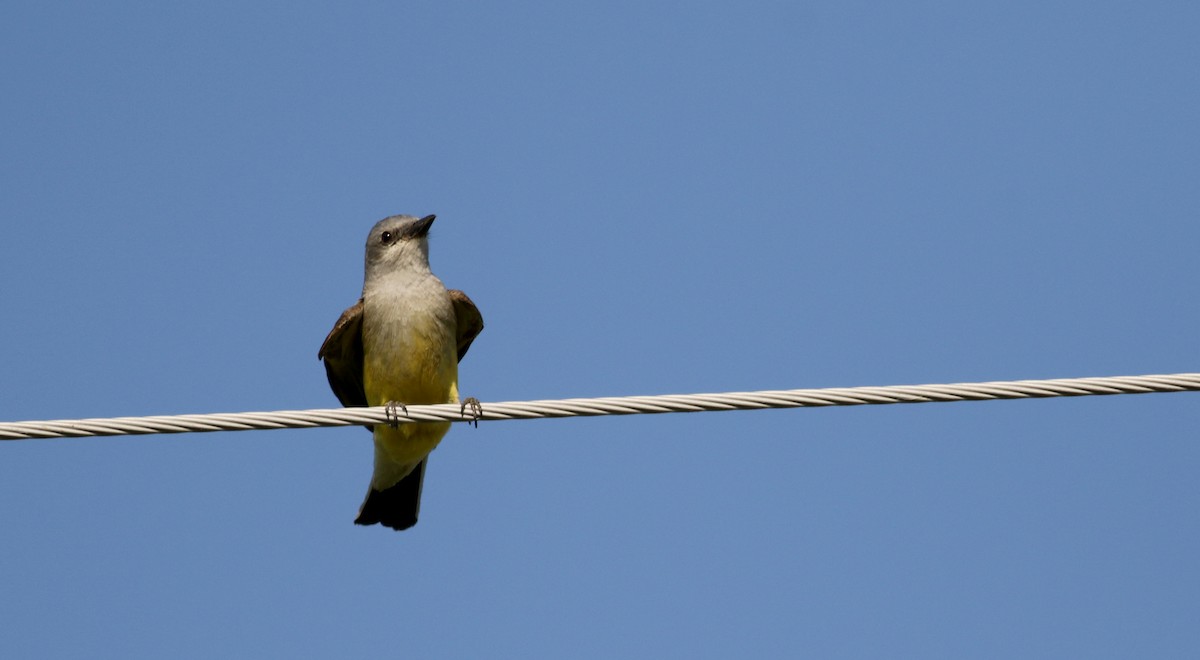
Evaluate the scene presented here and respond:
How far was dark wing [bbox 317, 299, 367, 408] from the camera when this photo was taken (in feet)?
30.9

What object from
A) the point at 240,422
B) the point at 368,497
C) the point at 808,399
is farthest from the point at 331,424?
the point at 368,497

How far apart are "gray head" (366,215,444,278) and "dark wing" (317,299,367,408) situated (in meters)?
0.37

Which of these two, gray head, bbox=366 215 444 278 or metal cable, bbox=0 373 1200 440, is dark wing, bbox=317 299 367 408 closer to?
gray head, bbox=366 215 444 278

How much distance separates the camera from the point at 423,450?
9.37 meters

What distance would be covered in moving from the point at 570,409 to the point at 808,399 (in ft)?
3.31

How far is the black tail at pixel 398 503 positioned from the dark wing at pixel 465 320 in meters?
0.86

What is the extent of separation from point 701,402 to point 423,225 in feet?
13.8

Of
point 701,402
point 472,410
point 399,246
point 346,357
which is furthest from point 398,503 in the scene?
point 701,402

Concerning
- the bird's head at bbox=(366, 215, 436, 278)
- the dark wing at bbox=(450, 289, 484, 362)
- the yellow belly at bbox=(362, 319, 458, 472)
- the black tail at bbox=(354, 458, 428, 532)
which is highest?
the bird's head at bbox=(366, 215, 436, 278)

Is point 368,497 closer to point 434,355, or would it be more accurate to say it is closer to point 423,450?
point 423,450

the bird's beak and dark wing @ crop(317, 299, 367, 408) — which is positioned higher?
the bird's beak

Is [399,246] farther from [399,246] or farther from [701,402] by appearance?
[701,402]

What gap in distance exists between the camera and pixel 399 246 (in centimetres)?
979

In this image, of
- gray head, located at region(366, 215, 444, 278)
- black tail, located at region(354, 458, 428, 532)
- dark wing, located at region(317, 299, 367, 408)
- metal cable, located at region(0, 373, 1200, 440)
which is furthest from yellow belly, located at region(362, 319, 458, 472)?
metal cable, located at region(0, 373, 1200, 440)
